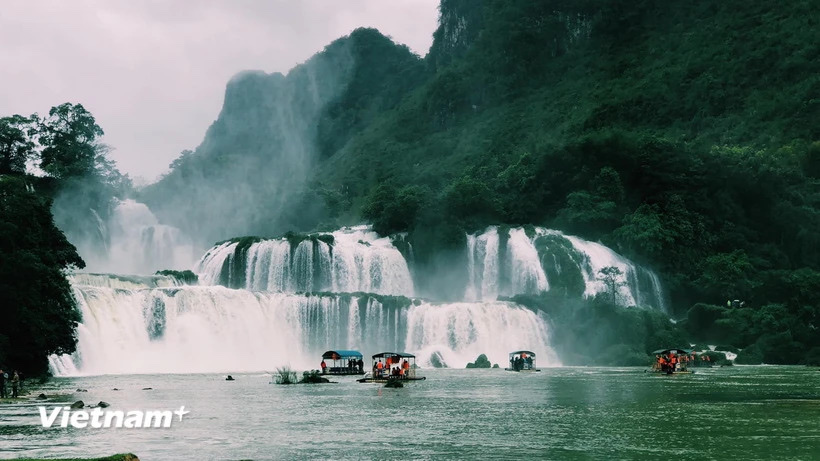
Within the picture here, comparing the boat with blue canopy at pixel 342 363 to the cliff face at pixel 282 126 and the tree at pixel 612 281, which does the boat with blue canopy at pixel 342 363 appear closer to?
the tree at pixel 612 281

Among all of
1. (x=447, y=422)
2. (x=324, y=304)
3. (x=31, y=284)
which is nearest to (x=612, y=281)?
(x=324, y=304)

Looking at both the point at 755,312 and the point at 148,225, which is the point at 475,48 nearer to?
the point at 148,225

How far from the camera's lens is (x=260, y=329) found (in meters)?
65.5

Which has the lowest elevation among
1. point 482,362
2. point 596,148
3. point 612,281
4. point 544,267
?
point 482,362

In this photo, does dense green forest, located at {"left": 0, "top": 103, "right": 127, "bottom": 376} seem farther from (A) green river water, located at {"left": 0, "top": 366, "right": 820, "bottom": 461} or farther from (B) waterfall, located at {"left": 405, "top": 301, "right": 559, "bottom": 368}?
(B) waterfall, located at {"left": 405, "top": 301, "right": 559, "bottom": 368}

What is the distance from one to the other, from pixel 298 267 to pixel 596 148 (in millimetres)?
35111

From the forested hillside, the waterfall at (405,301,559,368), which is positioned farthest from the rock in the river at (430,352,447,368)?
the forested hillside

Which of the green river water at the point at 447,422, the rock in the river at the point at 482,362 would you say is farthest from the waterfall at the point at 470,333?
the green river water at the point at 447,422

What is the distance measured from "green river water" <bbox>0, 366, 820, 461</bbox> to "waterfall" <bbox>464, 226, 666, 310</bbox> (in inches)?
1538

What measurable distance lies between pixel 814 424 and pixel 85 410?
2075 centimetres

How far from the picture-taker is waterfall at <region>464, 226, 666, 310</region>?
83250mm

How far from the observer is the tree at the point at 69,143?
313ft

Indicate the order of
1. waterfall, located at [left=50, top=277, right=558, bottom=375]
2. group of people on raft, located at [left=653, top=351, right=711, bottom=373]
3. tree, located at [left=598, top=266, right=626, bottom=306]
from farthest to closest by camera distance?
1. tree, located at [left=598, top=266, right=626, bottom=306]
2. waterfall, located at [left=50, top=277, right=558, bottom=375]
3. group of people on raft, located at [left=653, top=351, right=711, bottom=373]

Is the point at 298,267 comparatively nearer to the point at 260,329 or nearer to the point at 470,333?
the point at 260,329
